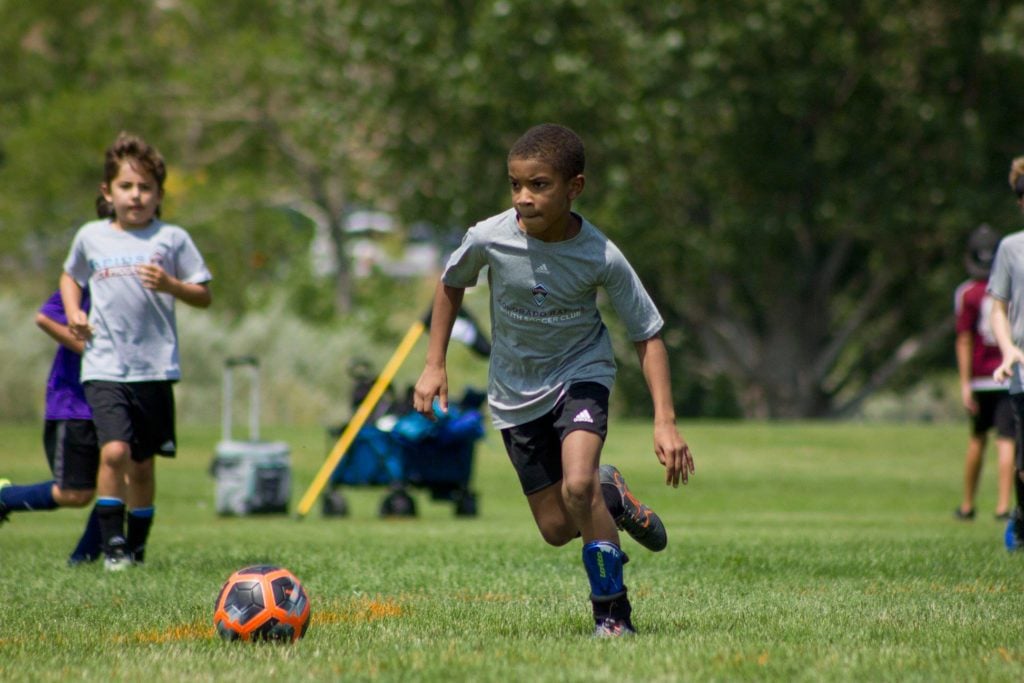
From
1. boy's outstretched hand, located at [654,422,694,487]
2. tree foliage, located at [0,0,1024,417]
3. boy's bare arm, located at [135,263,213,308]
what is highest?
tree foliage, located at [0,0,1024,417]

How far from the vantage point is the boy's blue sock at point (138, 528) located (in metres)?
8.68

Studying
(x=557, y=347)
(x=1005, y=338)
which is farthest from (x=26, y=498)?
(x=1005, y=338)

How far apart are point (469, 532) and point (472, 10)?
72.1ft

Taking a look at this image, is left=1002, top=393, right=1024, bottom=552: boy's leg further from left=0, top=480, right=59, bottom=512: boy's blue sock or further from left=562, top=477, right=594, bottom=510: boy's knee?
left=0, top=480, right=59, bottom=512: boy's blue sock

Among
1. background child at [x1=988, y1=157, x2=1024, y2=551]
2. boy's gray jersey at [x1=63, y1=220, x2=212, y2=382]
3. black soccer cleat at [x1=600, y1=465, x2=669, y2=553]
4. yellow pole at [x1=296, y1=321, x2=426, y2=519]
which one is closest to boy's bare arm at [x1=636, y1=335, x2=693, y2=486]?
black soccer cleat at [x1=600, y1=465, x2=669, y2=553]

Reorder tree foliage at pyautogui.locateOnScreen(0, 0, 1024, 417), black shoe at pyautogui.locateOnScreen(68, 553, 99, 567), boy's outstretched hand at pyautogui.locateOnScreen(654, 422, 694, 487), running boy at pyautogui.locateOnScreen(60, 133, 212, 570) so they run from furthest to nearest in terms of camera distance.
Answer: tree foliage at pyautogui.locateOnScreen(0, 0, 1024, 417) < black shoe at pyautogui.locateOnScreen(68, 553, 99, 567) < running boy at pyautogui.locateOnScreen(60, 133, 212, 570) < boy's outstretched hand at pyautogui.locateOnScreen(654, 422, 694, 487)

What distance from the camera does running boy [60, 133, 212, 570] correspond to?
8.31 meters

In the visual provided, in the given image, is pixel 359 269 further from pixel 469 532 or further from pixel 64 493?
pixel 64 493

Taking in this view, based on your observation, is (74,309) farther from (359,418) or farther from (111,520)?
(359,418)

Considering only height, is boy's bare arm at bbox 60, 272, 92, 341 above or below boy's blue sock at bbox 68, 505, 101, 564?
above

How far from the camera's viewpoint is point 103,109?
4112cm

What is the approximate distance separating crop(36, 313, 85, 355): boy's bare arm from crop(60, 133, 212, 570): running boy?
150mm

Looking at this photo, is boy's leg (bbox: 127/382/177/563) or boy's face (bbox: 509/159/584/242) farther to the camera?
boy's leg (bbox: 127/382/177/563)

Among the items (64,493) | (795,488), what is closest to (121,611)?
(64,493)
